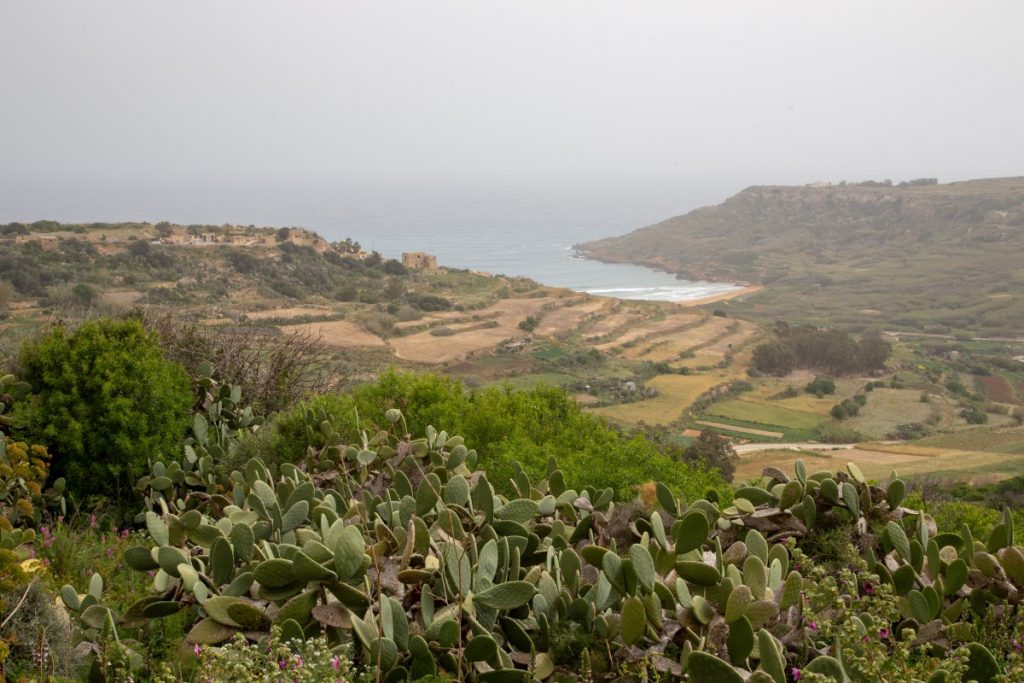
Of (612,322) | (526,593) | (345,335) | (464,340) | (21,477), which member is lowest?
(612,322)

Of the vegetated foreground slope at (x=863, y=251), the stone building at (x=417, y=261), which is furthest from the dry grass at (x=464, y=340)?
the vegetated foreground slope at (x=863, y=251)

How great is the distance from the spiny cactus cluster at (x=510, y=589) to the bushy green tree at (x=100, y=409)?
352 centimetres

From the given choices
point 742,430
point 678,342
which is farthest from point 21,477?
point 678,342

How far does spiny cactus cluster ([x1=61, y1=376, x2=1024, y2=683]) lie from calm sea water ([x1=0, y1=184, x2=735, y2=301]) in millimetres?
64320

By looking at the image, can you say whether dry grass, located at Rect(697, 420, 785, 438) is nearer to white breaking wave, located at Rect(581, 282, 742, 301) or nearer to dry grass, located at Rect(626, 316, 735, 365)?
dry grass, located at Rect(626, 316, 735, 365)

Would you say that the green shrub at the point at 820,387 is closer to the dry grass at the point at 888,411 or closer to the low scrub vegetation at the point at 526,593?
the dry grass at the point at 888,411

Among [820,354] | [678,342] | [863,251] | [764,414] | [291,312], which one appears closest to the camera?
[764,414]

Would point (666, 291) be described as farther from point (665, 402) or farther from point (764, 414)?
point (665, 402)

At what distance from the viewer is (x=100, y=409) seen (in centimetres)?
668

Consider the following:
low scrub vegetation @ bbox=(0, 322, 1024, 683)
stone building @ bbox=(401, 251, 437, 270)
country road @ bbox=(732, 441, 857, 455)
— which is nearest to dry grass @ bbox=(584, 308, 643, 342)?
stone building @ bbox=(401, 251, 437, 270)

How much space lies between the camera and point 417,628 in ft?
9.12

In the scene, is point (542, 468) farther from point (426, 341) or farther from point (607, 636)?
point (426, 341)

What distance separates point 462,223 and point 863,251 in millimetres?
52738

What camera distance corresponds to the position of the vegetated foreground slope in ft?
214
